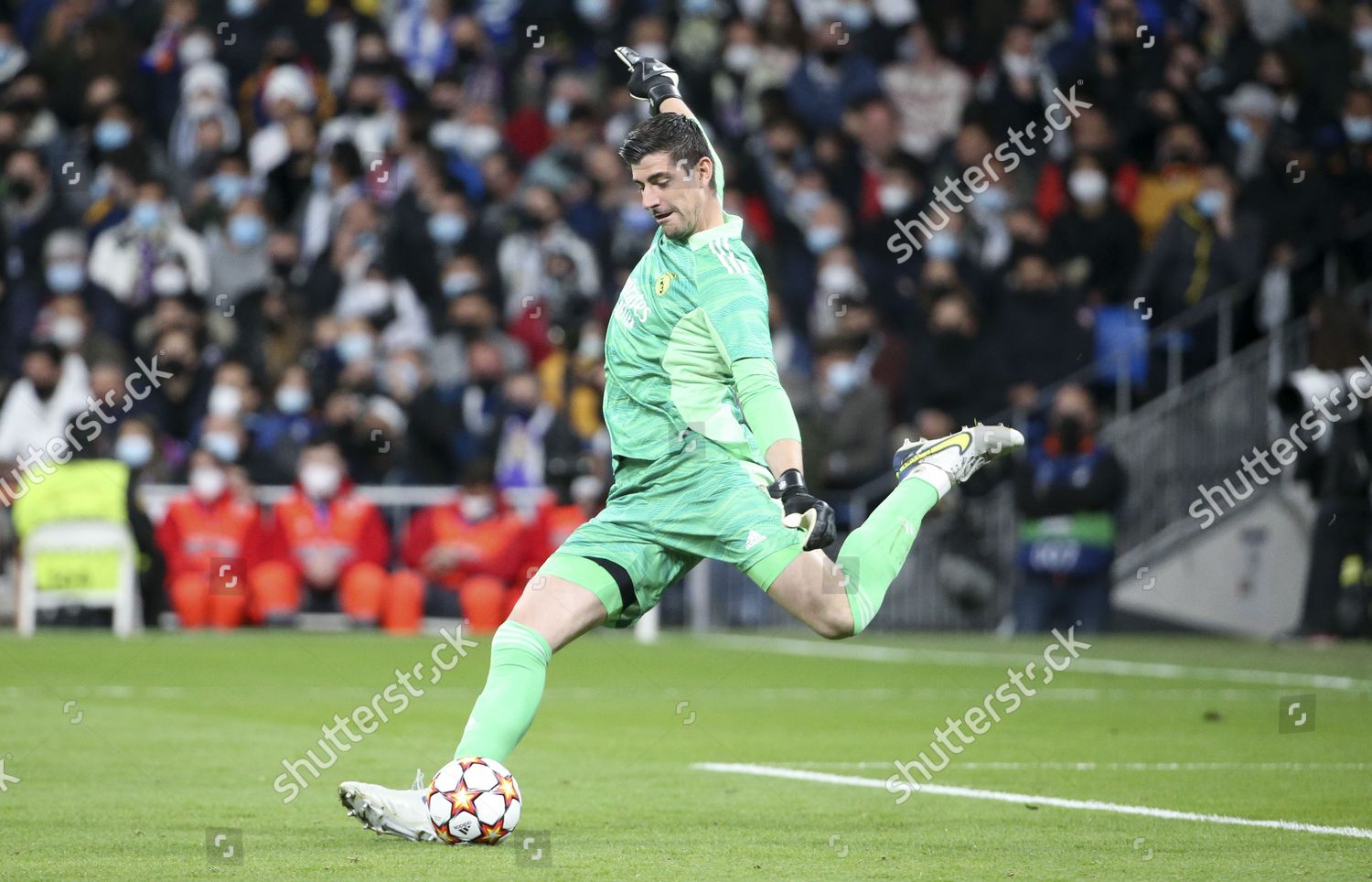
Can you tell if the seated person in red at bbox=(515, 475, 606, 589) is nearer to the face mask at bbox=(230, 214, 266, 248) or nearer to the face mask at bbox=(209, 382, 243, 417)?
the face mask at bbox=(209, 382, 243, 417)

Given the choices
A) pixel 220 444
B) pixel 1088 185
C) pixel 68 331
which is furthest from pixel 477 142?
pixel 1088 185

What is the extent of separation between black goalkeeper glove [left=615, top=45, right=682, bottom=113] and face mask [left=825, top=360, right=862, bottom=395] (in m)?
11.5

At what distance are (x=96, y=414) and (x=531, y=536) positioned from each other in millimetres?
3796

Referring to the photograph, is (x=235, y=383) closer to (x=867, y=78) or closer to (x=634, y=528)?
(x=867, y=78)

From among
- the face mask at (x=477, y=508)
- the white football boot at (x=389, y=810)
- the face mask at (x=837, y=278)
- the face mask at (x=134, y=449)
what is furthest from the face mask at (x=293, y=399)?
the white football boot at (x=389, y=810)

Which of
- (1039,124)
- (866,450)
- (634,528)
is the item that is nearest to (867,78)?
(1039,124)

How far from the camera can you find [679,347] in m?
7.27

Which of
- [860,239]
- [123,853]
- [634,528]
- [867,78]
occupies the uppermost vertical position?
[867,78]

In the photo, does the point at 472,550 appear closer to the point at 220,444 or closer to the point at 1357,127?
the point at 220,444

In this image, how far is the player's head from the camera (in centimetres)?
713

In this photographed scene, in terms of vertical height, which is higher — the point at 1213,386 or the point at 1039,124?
the point at 1039,124

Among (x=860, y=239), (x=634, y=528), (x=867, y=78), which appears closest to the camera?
(x=634, y=528)

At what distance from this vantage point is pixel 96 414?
1922cm

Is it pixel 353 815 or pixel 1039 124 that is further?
pixel 1039 124
